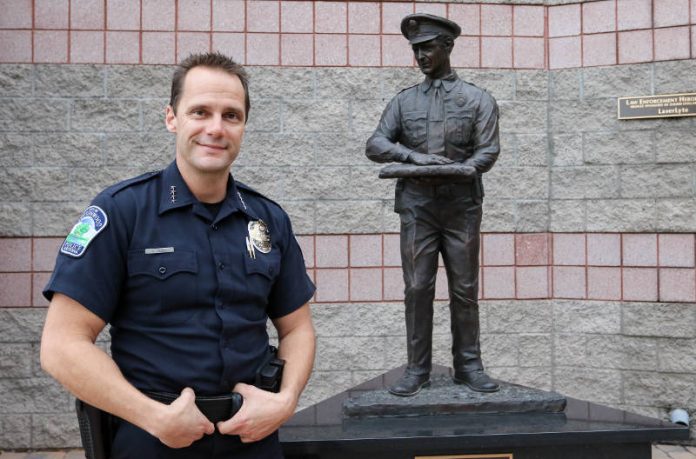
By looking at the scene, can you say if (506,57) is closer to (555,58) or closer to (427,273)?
(555,58)

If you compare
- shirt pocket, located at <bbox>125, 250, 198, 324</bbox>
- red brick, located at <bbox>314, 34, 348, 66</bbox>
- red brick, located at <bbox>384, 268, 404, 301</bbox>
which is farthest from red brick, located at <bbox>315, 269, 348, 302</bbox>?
shirt pocket, located at <bbox>125, 250, 198, 324</bbox>

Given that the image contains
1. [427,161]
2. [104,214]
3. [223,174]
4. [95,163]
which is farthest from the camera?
[95,163]

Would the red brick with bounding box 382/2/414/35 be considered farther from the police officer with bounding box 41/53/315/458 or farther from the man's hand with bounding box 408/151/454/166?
the police officer with bounding box 41/53/315/458

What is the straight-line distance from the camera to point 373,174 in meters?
5.54

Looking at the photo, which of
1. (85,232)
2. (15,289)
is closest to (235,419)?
(85,232)

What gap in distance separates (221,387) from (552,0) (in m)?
4.90

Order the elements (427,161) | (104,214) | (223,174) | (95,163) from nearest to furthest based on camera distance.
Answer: (104,214) → (223,174) → (427,161) → (95,163)

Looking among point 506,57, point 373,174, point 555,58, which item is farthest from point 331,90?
point 555,58

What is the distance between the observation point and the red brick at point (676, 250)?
5316 millimetres

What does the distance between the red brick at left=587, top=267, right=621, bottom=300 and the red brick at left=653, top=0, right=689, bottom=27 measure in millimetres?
1972

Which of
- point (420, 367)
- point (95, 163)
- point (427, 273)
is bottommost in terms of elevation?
point (420, 367)

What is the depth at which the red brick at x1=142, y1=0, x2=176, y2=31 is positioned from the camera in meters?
5.40

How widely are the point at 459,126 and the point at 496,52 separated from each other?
2.56 meters

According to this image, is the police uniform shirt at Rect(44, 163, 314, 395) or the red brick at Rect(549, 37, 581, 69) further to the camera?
the red brick at Rect(549, 37, 581, 69)
